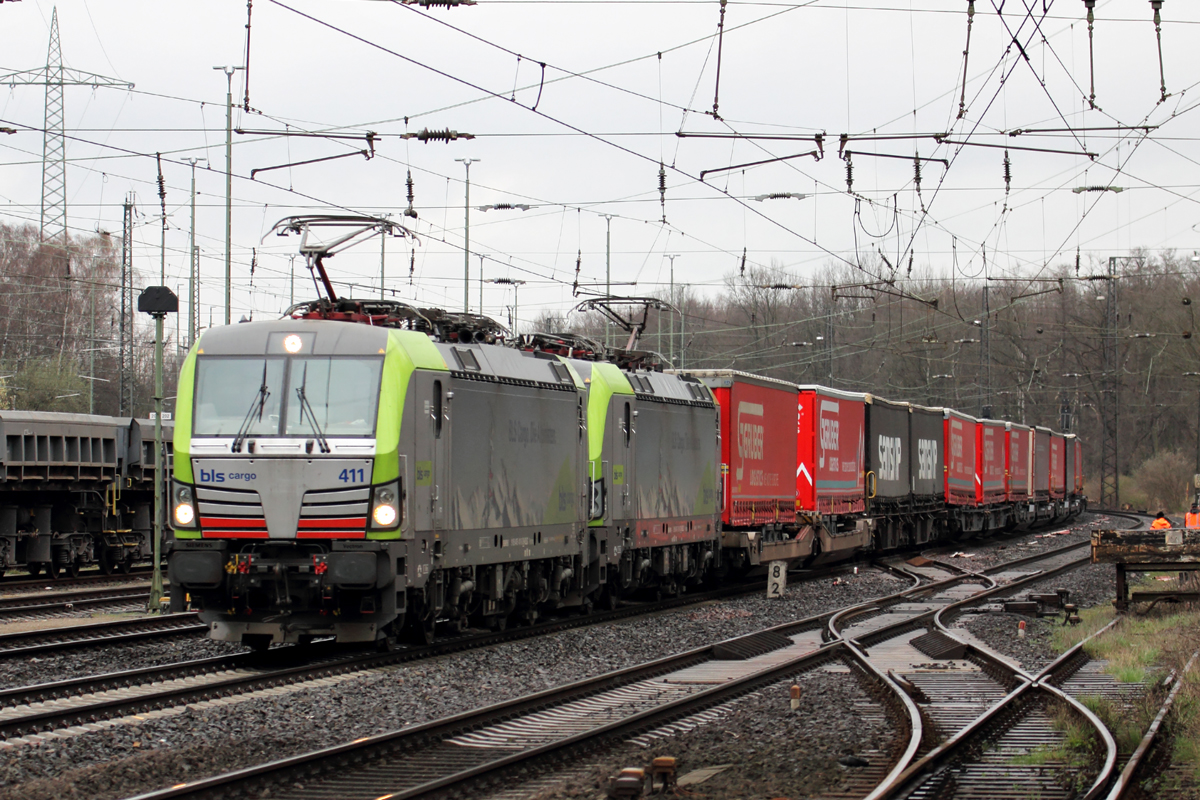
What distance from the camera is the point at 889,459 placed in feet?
106

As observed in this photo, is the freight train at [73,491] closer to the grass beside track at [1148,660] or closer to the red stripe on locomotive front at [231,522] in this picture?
the red stripe on locomotive front at [231,522]

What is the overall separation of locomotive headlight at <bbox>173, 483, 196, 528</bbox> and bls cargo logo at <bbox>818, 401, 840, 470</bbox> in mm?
15876

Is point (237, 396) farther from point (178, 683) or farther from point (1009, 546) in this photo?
point (1009, 546)

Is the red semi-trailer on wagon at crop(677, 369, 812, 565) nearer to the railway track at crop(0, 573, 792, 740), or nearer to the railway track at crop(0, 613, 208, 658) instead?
the railway track at crop(0, 573, 792, 740)

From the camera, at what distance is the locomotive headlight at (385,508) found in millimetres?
12703

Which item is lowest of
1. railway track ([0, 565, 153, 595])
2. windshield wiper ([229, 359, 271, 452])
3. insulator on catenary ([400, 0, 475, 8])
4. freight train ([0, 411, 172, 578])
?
railway track ([0, 565, 153, 595])

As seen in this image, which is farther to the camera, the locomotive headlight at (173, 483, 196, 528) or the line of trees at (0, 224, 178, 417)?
the line of trees at (0, 224, 178, 417)

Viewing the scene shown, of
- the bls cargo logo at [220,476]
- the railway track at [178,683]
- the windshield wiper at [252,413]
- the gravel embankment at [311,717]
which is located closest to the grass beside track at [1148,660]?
the gravel embankment at [311,717]

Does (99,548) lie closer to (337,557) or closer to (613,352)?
(613,352)

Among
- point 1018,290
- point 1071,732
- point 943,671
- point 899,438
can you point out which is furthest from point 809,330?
point 1071,732

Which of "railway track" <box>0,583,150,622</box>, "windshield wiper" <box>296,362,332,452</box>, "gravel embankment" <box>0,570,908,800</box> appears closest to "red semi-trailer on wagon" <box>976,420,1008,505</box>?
"gravel embankment" <box>0,570,908,800</box>

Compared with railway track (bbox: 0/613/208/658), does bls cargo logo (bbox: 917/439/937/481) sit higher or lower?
higher

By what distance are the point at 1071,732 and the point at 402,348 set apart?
6881 millimetres

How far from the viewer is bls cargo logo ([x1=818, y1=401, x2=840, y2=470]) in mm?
26906
